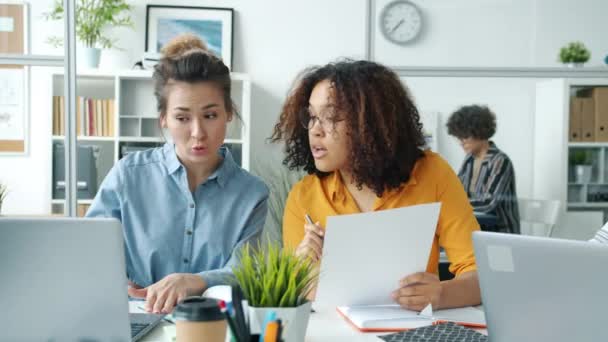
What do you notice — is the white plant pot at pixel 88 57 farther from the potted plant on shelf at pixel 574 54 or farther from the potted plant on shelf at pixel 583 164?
the potted plant on shelf at pixel 583 164

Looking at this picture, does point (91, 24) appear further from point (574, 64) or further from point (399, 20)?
point (574, 64)

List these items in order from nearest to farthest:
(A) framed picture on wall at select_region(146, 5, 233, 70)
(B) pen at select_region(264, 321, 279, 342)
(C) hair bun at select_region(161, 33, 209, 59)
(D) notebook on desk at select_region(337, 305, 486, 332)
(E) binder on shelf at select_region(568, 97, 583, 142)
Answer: (B) pen at select_region(264, 321, 279, 342), (D) notebook on desk at select_region(337, 305, 486, 332), (C) hair bun at select_region(161, 33, 209, 59), (E) binder on shelf at select_region(568, 97, 583, 142), (A) framed picture on wall at select_region(146, 5, 233, 70)

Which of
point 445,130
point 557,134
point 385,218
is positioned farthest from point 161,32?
point 385,218

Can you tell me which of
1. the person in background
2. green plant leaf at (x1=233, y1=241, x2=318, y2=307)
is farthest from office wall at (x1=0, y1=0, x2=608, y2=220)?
green plant leaf at (x1=233, y1=241, x2=318, y2=307)

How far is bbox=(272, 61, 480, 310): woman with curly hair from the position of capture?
1642 millimetres

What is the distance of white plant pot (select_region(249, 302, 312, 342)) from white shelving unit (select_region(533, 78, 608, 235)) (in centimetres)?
284

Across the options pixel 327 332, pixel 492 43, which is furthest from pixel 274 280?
pixel 492 43

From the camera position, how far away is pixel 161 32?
4.10 m

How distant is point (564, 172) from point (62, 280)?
10.4 feet

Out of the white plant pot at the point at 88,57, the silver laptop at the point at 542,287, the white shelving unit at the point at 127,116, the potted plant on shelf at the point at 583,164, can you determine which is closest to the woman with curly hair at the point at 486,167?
the potted plant on shelf at the point at 583,164

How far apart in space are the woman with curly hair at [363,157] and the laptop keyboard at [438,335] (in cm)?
40

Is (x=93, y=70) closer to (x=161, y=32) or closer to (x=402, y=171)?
(x=161, y=32)

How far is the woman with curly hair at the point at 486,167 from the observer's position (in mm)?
3484

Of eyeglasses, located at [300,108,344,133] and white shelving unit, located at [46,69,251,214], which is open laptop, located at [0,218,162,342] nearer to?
eyeglasses, located at [300,108,344,133]
